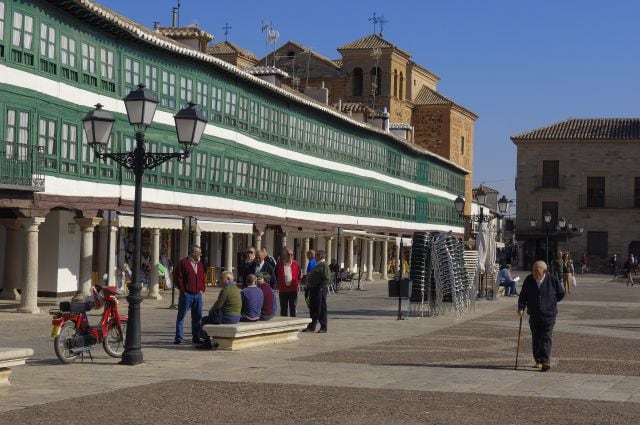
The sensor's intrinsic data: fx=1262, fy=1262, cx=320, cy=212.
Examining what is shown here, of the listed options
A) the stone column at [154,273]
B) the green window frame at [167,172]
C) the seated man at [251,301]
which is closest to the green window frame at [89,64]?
the green window frame at [167,172]

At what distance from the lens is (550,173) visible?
96562mm

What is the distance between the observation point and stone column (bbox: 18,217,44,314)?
2877cm

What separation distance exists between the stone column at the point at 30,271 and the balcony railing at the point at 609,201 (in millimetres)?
70820

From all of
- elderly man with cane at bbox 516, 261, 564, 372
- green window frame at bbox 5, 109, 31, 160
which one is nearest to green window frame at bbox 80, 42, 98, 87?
green window frame at bbox 5, 109, 31, 160

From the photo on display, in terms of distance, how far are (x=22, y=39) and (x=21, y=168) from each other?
3.11 meters

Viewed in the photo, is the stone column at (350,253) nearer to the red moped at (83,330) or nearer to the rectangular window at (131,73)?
the rectangular window at (131,73)

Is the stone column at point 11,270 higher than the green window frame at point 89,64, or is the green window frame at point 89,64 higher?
the green window frame at point 89,64

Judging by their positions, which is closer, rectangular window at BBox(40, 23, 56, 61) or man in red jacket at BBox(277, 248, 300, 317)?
man in red jacket at BBox(277, 248, 300, 317)

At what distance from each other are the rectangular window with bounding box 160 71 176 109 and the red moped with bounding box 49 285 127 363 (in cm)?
2099

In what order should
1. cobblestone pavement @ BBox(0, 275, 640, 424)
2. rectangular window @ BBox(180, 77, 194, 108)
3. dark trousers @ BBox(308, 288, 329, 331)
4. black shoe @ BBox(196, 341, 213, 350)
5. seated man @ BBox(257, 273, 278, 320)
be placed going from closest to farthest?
cobblestone pavement @ BBox(0, 275, 640, 424) < black shoe @ BBox(196, 341, 213, 350) < seated man @ BBox(257, 273, 278, 320) < dark trousers @ BBox(308, 288, 329, 331) < rectangular window @ BBox(180, 77, 194, 108)

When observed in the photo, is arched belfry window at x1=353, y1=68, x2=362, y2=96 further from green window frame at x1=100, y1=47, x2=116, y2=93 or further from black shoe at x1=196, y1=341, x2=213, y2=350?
black shoe at x1=196, y1=341, x2=213, y2=350

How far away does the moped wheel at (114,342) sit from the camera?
17.4m

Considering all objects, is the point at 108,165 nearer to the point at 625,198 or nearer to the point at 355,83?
the point at 355,83

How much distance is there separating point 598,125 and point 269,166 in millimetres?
55317
